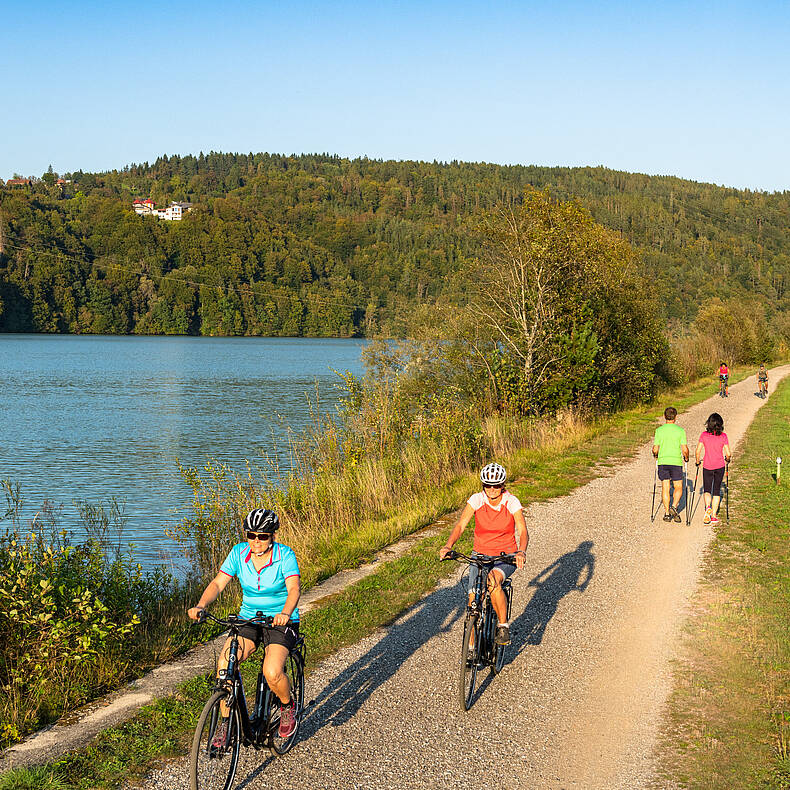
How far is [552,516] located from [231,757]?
9.39 metres

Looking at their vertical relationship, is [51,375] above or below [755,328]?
below

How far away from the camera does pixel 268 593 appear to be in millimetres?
5207

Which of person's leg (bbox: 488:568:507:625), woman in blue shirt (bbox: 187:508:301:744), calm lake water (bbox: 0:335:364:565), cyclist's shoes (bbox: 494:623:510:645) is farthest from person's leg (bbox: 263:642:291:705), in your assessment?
calm lake water (bbox: 0:335:364:565)

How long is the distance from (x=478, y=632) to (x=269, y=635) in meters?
1.98

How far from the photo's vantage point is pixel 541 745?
571cm

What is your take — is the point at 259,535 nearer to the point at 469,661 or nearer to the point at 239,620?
the point at 239,620

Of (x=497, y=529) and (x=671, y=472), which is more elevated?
(x=497, y=529)

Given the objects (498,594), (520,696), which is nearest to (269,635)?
(498,594)

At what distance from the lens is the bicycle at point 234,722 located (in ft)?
15.6

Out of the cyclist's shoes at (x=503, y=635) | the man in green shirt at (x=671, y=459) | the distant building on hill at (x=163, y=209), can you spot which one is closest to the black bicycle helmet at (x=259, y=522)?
the cyclist's shoes at (x=503, y=635)

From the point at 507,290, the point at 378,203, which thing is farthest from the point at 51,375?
the point at 378,203

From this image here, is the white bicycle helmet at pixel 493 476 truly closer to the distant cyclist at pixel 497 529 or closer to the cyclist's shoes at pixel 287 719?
the distant cyclist at pixel 497 529

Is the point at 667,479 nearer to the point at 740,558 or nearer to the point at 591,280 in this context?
the point at 740,558

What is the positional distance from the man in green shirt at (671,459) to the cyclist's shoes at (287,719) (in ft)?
30.1
